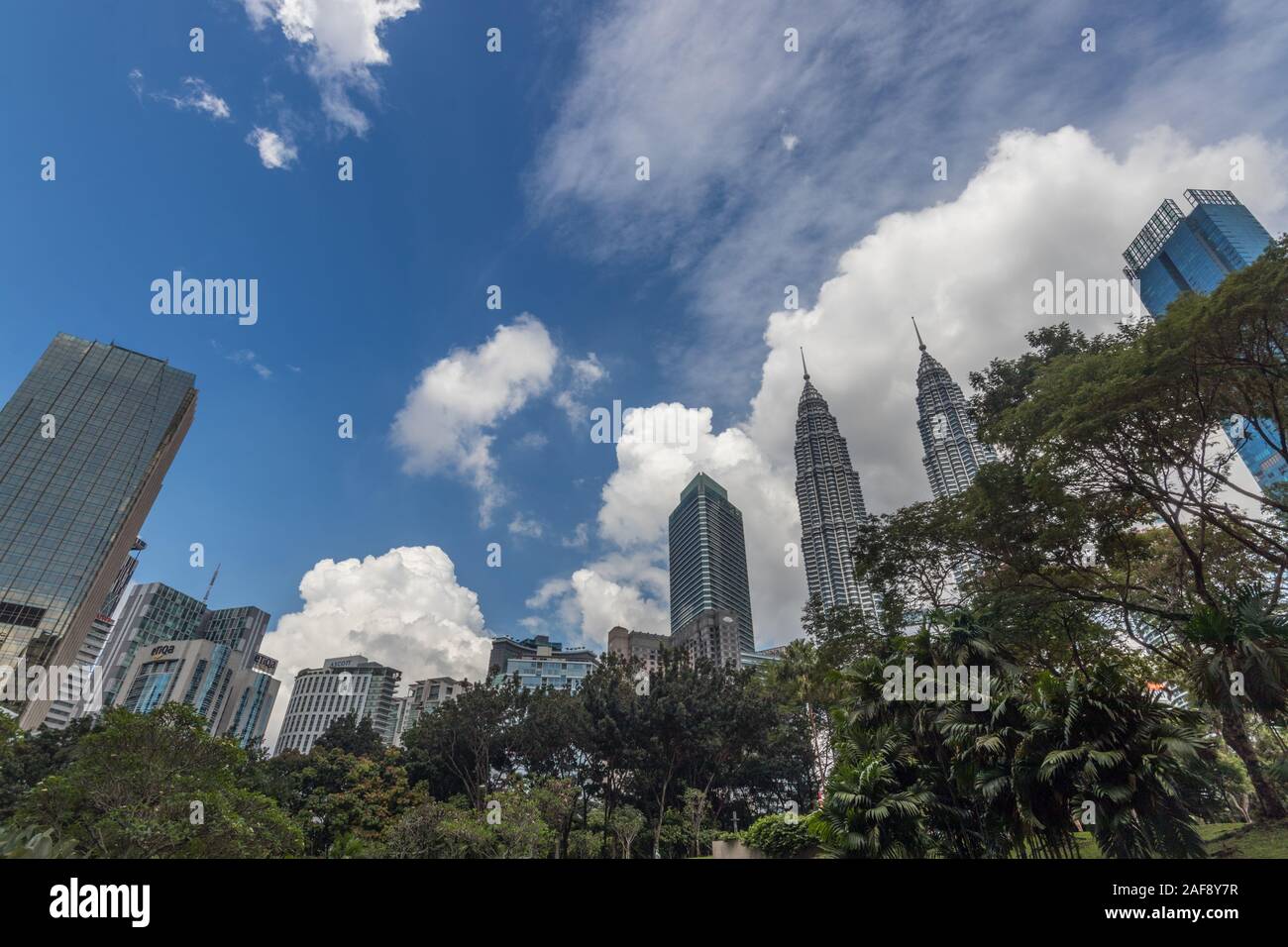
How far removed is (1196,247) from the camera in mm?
75125

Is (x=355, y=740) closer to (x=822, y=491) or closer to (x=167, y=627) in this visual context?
(x=822, y=491)

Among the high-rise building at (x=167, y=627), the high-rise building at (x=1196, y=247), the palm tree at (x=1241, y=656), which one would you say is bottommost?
the palm tree at (x=1241, y=656)

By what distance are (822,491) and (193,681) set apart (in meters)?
140

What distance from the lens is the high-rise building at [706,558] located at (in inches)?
6275

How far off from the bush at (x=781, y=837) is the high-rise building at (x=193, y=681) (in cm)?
12487

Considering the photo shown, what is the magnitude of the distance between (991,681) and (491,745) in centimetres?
3459

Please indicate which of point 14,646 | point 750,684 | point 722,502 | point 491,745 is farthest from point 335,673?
point 750,684

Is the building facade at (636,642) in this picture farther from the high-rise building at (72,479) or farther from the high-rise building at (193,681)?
the high-rise building at (72,479)

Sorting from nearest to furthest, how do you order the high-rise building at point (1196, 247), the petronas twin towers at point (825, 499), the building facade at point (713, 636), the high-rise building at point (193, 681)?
the high-rise building at point (1196, 247) < the building facade at point (713, 636) < the high-rise building at point (193, 681) < the petronas twin towers at point (825, 499)

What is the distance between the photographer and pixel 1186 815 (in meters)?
10.6

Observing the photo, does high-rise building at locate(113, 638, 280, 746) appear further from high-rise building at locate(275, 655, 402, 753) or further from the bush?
the bush

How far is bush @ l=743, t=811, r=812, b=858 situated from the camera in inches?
920

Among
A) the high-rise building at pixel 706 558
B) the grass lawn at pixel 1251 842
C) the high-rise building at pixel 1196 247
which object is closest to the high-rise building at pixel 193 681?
the high-rise building at pixel 706 558
